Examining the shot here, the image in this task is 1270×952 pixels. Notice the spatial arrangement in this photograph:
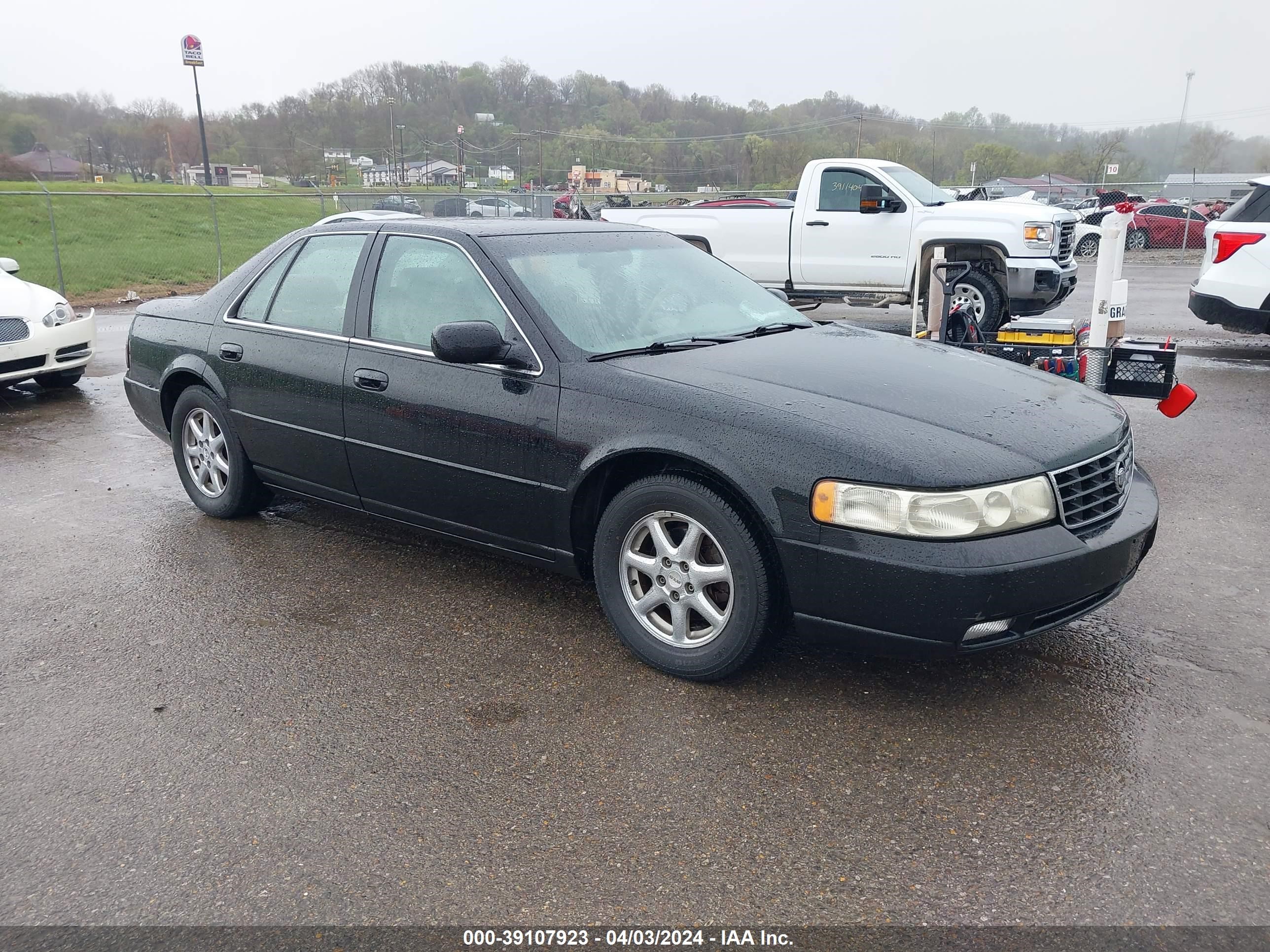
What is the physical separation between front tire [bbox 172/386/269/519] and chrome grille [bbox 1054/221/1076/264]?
8.59 m

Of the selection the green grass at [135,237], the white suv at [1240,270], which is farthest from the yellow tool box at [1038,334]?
the green grass at [135,237]

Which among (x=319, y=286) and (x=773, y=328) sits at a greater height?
(x=319, y=286)

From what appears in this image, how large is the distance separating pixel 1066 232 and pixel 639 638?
943cm

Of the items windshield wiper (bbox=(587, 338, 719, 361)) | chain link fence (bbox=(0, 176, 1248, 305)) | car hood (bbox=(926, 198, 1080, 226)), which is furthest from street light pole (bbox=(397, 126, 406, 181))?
windshield wiper (bbox=(587, 338, 719, 361))

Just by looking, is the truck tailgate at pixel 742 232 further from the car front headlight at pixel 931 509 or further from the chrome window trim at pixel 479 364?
the car front headlight at pixel 931 509

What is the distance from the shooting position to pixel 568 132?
7500 cm

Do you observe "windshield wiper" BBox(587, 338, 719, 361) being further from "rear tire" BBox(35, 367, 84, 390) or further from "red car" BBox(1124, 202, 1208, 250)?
"red car" BBox(1124, 202, 1208, 250)

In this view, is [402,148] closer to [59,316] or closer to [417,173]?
[417,173]

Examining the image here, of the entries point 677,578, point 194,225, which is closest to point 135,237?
point 194,225

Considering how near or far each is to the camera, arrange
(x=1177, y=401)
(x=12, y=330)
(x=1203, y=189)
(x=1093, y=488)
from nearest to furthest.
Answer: (x=1093, y=488), (x=1177, y=401), (x=12, y=330), (x=1203, y=189)

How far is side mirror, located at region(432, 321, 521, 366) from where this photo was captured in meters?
3.84

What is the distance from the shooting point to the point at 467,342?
384 centimetres

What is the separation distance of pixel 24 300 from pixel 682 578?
26.5 feet

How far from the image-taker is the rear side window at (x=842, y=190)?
11820 mm
